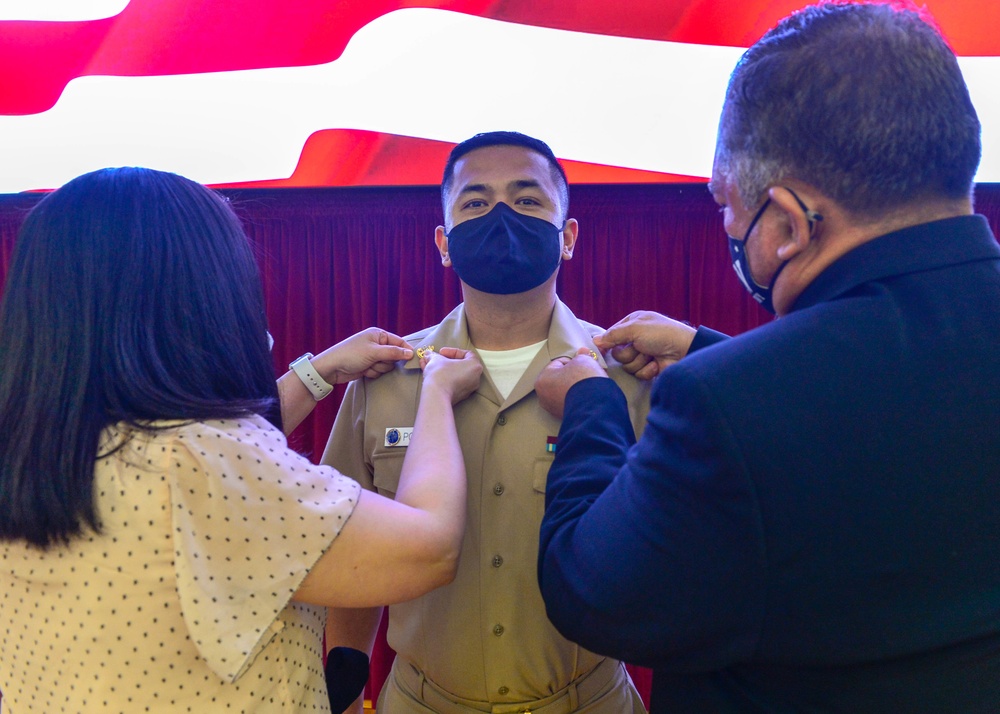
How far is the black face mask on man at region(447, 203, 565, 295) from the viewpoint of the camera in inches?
69.9

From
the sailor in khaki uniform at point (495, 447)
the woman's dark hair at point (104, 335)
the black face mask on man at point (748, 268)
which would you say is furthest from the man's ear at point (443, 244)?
the black face mask on man at point (748, 268)

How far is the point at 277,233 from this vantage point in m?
2.93

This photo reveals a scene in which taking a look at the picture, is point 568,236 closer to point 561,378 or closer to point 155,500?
point 561,378

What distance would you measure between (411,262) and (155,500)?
6.59 feet

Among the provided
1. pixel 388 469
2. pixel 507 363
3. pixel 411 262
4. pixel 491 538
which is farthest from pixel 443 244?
pixel 411 262

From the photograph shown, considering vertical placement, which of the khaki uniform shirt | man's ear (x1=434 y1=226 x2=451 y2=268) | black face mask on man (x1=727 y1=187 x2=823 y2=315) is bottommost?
the khaki uniform shirt

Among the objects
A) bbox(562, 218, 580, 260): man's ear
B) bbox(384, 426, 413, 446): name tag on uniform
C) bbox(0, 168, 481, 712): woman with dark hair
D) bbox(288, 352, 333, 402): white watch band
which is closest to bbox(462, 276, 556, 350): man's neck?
bbox(562, 218, 580, 260): man's ear

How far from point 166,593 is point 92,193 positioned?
64 cm

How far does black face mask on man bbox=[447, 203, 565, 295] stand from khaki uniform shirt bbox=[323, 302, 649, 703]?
0.16 metres

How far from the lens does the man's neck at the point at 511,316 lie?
1.85 m

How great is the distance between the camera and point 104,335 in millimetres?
1058

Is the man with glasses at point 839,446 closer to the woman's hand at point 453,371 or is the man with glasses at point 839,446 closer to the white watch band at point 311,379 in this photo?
the woman's hand at point 453,371

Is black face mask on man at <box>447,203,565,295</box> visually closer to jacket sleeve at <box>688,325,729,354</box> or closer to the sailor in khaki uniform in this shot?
the sailor in khaki uniform

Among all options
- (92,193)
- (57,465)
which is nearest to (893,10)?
(92,193)
